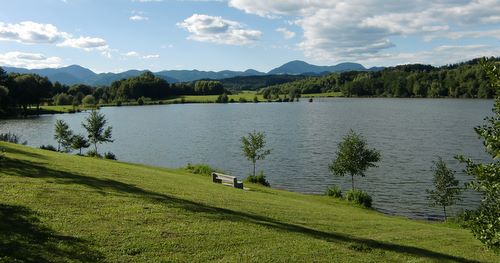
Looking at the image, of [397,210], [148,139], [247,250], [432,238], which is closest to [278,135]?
[148,139]

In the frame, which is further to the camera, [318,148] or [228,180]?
[318,148]

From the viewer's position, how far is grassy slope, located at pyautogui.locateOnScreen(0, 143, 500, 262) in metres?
12.2

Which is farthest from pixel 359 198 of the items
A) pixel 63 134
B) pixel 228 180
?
pixel 63 134

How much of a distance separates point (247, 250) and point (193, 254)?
1814 mm

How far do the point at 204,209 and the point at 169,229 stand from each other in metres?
3.64

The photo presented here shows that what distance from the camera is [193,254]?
12.6 metres

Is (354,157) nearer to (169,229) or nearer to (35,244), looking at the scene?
(169,229)

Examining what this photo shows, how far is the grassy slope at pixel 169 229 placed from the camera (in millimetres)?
12203

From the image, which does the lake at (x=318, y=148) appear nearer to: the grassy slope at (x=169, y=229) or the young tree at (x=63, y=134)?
the young tree at (x=63, y=134)

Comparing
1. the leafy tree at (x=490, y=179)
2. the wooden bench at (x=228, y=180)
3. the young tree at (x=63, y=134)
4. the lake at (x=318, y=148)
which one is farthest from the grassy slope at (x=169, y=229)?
the young tree at (x=63, y=134)

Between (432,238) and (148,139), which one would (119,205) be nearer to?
(432,238)

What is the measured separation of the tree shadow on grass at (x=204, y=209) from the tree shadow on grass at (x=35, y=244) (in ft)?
17.8

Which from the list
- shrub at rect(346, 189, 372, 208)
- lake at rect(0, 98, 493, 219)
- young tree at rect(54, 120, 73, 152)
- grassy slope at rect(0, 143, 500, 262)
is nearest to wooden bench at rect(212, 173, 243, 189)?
grassy slope at rect(0, 143, 500, 262)

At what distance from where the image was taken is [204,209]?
17.9m
